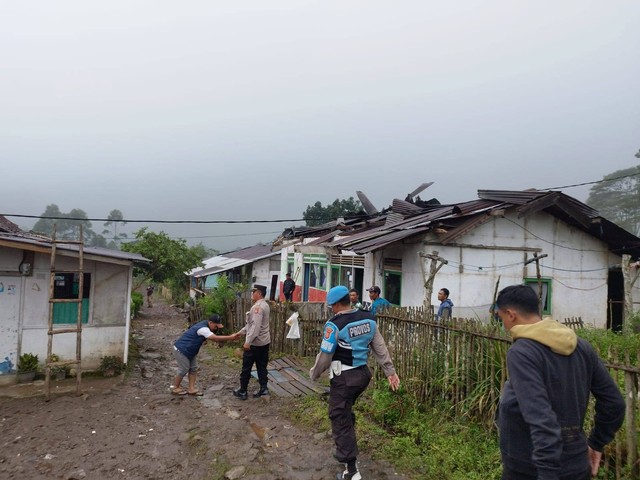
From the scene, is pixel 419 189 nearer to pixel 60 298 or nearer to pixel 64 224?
pixel 60 298

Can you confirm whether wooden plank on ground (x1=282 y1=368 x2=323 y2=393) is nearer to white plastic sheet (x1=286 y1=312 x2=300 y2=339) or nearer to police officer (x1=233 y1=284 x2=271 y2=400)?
police officer (x1=233 y1=284 x2=271 y2=400)

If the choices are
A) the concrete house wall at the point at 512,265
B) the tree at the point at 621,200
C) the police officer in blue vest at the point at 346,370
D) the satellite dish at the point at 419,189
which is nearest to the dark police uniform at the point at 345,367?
the police officer in blue vest at the point at 346,370

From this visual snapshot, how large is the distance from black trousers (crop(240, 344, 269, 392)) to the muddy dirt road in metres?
0.31

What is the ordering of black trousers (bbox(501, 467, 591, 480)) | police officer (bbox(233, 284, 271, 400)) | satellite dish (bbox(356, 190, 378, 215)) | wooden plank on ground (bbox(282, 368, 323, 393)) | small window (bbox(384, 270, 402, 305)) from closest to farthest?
black trousers (bbox(501, 467, 591, 480)), police officer (bbox(233, 284, 271, 400)), wooden plank on ground (bbox(282, 368, 323, 393)), small window (bbox(384, 270, 402, 305)), satellite dish (bbox(356, 190, 378, 215))

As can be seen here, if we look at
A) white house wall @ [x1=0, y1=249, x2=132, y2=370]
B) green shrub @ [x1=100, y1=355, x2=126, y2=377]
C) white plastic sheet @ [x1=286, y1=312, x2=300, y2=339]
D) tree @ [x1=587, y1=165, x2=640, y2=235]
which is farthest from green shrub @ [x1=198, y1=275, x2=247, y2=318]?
tree @ [x1=587, y1=165, x2=640, y2=235]

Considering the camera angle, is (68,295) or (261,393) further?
(68,295)

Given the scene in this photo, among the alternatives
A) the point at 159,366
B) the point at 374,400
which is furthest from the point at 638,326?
the point at 159,366

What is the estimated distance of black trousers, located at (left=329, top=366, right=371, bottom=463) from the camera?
4148mm

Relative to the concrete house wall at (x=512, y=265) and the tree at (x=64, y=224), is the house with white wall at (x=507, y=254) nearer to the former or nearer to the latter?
the concrete house wall at (x=512, y=265)

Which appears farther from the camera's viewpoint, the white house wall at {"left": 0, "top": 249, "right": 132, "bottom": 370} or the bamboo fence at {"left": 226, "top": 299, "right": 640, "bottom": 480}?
the white house wall at {"left": 0, "top": 249, "right": 132, "bottom": 370}

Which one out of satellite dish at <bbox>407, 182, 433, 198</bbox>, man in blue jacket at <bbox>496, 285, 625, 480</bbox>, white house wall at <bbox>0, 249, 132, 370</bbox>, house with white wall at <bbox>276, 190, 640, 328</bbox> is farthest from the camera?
satellite dish at <bbox>407, 182, 433, 198</bbox>

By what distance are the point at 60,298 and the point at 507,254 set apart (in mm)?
10366

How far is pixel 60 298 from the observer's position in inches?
323

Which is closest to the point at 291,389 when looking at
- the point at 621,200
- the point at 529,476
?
the point at 529,476
